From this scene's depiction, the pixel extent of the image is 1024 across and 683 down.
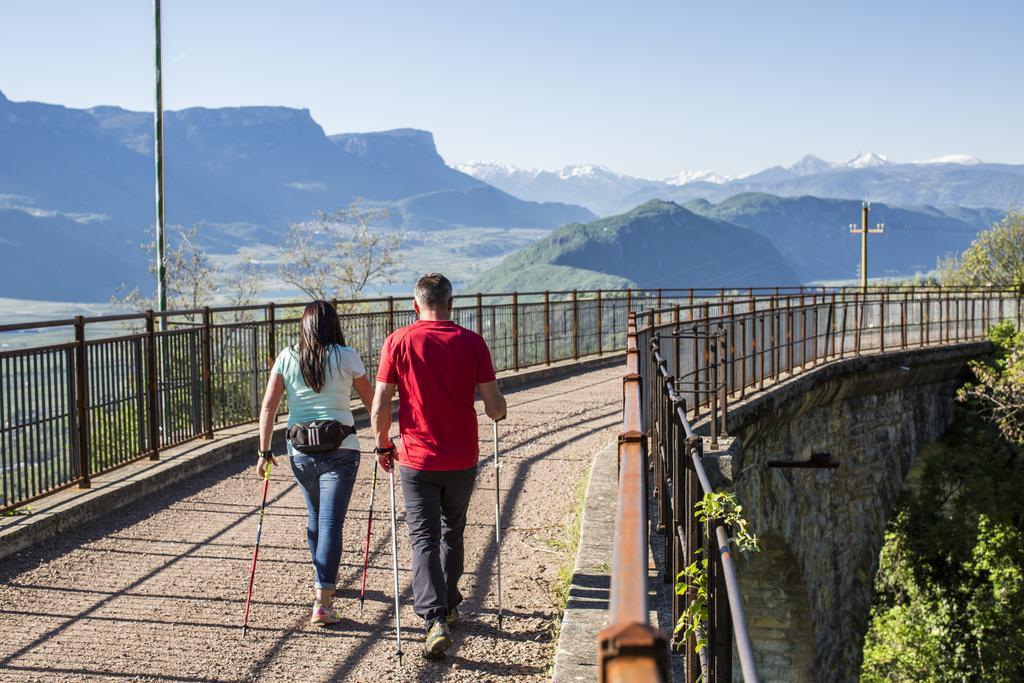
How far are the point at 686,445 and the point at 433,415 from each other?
1207mm

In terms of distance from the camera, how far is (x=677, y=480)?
5621 millimetres

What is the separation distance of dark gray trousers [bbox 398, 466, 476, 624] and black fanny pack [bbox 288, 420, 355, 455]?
0.57 metres

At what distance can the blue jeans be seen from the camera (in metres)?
5.72

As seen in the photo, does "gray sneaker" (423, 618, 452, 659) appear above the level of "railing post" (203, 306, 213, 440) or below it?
below

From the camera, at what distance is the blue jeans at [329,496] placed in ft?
18.8

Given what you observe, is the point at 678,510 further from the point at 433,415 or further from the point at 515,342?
the point at 515,342

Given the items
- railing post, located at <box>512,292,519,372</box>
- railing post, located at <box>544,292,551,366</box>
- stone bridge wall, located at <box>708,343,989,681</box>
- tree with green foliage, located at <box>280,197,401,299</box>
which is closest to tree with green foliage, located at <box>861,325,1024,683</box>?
stone bridge wall, located at <box>708,343,989,681</box>

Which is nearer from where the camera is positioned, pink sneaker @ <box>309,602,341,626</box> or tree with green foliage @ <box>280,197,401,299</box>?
pink sneaker @ <box>309,602,341,626</box>

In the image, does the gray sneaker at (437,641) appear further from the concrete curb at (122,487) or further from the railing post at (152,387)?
the railing post at (152,387)

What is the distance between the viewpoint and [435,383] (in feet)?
17.0

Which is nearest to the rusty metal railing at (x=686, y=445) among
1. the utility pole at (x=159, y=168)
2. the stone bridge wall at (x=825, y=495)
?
the stone bridge wall at (x=825, y=495)

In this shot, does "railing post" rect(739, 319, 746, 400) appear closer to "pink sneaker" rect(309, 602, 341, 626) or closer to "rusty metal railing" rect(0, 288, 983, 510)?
"rusty metal railing" rect(0, 288, 983, 510)

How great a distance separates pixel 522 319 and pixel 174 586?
13091mm

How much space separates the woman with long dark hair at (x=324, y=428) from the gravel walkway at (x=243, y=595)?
14.0 inches
